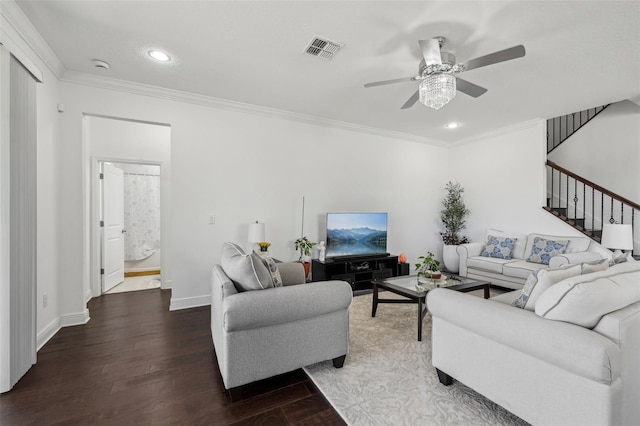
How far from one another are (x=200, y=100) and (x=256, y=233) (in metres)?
1.89

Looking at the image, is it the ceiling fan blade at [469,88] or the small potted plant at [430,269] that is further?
the small potted plant at [430,269]

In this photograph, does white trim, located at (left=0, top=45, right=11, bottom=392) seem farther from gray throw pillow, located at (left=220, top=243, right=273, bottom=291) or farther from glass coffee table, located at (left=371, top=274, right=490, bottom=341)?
glass coffee table, located at (left=371, top=274, right=490, bottom=341)

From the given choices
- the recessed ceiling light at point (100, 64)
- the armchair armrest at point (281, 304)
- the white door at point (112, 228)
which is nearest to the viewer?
the armchair armrest at point (281, 304)

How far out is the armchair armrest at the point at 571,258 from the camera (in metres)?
3.64

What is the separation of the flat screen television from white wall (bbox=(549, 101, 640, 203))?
374 centimetres

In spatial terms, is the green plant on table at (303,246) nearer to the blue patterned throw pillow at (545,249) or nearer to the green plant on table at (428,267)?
the green plant on table at (428,267)

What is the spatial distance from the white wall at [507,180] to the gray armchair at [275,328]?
4.29m

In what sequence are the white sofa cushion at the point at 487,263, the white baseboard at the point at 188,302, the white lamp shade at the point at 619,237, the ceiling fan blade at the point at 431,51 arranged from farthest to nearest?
the white sofa cushion at the point at 487,263 < the white baseboard at the point at 188,302 < the white lamp shade at the point at 619,237 < the ceiling fan blade at the point at 431,51

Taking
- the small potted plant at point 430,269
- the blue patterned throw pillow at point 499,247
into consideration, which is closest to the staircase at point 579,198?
the blue patterned throw pillow at point 499,247

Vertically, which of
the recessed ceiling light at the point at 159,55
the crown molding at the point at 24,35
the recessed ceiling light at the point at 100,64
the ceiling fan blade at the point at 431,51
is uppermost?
the recessed ceiling light at the point at 159,55

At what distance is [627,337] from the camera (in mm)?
1321

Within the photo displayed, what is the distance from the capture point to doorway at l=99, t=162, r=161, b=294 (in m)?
4.74

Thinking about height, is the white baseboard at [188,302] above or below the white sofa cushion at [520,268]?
below

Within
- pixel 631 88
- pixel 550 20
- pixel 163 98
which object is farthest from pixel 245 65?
pixel 631 88
